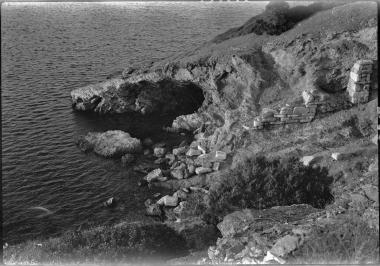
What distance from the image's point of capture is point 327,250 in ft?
66.4

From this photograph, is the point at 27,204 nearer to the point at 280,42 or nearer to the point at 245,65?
the point at 245,65

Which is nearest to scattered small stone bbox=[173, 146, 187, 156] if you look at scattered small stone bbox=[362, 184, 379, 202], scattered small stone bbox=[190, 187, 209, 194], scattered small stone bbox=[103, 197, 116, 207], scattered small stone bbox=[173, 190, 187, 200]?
scattered small stone bbox=[190, 187, 209, 194]

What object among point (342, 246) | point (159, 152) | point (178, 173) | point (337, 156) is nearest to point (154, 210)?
point (178, 173)

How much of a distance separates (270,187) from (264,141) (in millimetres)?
10526

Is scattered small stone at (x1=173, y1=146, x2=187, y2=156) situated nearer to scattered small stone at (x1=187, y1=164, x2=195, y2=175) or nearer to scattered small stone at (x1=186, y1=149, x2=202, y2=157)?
scattered small stone at (x1=186, y1=149, x2=202, y2=157)

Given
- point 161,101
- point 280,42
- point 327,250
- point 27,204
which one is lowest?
point 27,204

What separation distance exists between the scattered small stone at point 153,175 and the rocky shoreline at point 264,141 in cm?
12

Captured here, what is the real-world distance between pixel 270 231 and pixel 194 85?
4060cm

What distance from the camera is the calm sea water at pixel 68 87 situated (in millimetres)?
43938

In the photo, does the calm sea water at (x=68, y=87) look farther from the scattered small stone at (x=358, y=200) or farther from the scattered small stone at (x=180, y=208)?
the scattered small stone at (x=358, y=200)

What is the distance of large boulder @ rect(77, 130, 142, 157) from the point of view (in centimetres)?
5331

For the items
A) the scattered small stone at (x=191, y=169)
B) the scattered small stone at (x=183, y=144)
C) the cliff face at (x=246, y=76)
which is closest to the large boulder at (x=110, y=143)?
the scattered small stone at (x=183, y=144)

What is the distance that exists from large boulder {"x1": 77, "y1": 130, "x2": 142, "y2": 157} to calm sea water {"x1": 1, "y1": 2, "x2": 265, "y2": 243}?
1481 millimetres

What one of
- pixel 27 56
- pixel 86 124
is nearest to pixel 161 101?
pixel 86 124
